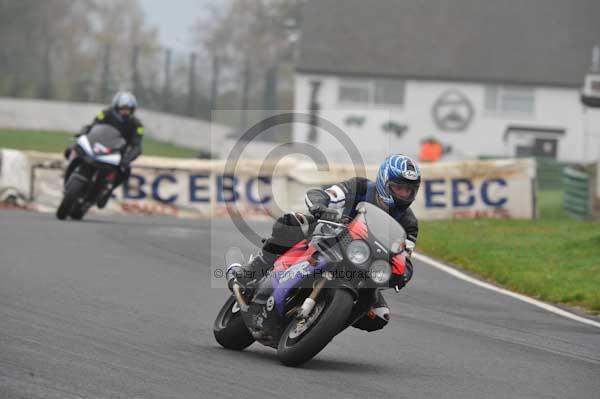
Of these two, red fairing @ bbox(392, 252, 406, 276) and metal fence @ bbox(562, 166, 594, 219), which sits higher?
red fairing @ bbox(392, 252, 406, 276)

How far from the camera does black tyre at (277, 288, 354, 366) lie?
25.2ft

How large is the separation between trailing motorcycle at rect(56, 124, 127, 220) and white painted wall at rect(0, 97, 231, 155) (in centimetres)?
3124

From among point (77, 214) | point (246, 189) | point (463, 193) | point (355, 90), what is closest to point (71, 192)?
point (77, 214)

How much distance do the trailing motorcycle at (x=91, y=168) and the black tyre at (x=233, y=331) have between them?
9366 millimetres

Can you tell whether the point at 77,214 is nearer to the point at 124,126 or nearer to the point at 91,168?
the point at 91,168

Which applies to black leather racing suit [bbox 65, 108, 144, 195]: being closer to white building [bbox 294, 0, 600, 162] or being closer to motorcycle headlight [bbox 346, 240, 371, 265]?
motorcycle headlight [bbox 346, 240, 371, 265]

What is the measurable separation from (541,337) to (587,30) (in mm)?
47309

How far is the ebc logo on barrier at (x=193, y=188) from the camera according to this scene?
22.4 meters

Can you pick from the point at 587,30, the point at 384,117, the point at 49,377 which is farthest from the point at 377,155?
the point at 49,377

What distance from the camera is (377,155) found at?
52.8 meters

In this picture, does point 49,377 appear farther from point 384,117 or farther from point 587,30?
point 587,30

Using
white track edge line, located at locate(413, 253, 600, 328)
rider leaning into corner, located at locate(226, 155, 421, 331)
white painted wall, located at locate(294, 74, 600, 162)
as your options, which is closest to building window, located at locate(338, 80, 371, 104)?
white painted wall, located at locate(294, 74, 600, 162)

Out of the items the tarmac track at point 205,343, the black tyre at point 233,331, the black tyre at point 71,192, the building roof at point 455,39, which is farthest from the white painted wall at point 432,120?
the black tyre at point 233,331

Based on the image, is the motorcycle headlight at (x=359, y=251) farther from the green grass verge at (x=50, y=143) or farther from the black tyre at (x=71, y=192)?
the green grass verge at (x=50, y=143)
